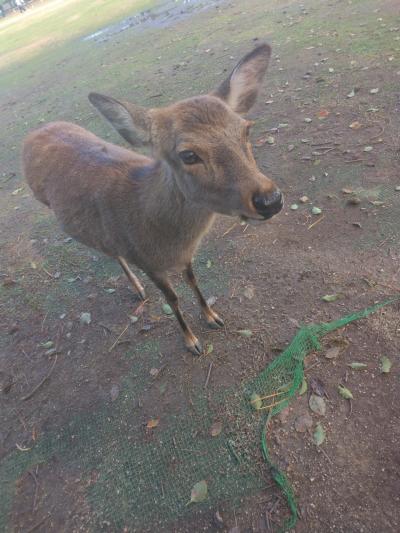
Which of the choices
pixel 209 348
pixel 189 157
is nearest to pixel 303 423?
pixel 209 348

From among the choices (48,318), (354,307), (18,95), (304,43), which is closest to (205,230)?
(354,307)

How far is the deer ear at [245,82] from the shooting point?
8.91 ft

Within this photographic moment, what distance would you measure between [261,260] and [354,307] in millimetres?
1145

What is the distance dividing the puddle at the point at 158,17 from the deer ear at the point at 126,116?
1462 centimetres

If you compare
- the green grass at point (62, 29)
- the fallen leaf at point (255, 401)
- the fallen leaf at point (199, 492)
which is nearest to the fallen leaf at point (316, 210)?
the fallen leaf at point (255, 401)

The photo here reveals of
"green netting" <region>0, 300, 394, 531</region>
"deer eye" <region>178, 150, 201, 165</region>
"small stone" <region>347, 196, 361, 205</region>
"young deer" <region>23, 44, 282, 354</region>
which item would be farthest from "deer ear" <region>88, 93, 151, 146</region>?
"small stone" <region>347, 196, 361, 205</region>

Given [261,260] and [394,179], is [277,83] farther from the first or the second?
[261,260]

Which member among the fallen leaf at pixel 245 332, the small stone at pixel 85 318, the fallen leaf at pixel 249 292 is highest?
the small stone at pixel 85 318

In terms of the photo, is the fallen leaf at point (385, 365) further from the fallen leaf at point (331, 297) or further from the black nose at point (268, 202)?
the black nose at point (268, 202)

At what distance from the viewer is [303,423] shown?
2713mm

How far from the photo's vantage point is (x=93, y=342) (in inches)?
153

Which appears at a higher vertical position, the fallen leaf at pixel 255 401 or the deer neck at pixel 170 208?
the deer neck at pixel 170 208

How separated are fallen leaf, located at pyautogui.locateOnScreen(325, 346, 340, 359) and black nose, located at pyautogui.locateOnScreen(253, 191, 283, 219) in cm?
162

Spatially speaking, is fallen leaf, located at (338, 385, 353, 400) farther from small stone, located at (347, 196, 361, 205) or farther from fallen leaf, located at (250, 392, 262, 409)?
small stone, located at (347, 196, 361, 205)
